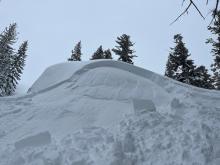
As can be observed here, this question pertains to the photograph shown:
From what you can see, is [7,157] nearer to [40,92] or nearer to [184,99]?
[40,92]

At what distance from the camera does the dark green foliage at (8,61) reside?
35.8 metres

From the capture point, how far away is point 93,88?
13.8 m

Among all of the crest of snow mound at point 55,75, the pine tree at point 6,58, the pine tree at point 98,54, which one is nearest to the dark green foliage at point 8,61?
the pine tree at point 6,58

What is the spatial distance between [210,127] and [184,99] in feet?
6.47

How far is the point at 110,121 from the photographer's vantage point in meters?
11.6

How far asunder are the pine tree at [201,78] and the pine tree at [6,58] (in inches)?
839

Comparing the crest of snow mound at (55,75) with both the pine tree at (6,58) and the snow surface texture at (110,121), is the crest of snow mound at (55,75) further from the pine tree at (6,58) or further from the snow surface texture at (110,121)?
the pine tree at (6,58)

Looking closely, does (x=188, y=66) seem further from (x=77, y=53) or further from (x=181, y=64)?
(x=77, y=53)

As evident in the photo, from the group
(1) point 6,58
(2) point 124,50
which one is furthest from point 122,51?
(1) point 6,58

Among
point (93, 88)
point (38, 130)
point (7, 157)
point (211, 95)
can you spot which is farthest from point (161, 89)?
point (7, 157)

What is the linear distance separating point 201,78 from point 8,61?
71.6 feet

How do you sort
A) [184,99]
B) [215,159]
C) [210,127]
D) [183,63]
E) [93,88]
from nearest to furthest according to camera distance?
1. [215,159]
2. [210,127]
3. [184,99]
4. [93,88]
5. [183,63]

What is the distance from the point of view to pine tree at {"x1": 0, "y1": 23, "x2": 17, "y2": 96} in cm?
3566

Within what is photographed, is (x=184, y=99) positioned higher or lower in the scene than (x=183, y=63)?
lower
